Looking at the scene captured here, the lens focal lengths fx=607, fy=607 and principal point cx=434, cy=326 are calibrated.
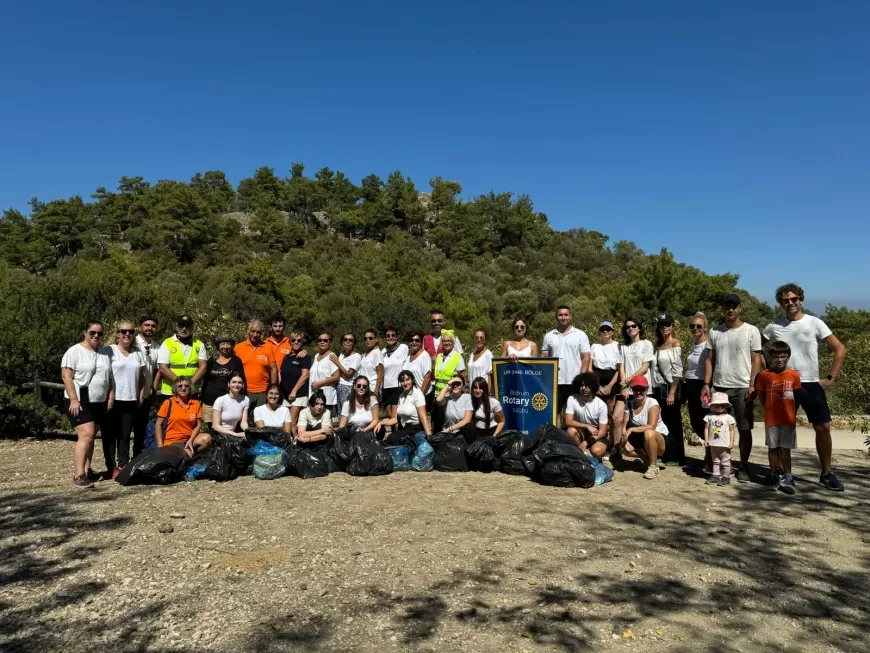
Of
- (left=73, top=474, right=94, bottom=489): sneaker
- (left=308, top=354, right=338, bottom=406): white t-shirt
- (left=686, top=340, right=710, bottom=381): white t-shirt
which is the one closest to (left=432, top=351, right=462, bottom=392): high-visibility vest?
(left=308, top=354, right=338, bottom=406): white t-shirt

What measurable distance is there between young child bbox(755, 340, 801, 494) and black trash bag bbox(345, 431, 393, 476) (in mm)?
3657

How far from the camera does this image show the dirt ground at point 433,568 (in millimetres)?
3080

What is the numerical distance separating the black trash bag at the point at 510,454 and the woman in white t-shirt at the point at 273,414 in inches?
89.6

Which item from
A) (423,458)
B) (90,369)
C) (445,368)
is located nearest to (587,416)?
(445,368)

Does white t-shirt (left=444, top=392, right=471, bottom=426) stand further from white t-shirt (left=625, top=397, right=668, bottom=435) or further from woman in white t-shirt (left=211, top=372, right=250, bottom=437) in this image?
woman in white t-shirt (left=211, top=372, right=250, bottom=437)

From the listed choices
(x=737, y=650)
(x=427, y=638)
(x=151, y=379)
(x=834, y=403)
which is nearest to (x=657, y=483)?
(x=737, y=650)

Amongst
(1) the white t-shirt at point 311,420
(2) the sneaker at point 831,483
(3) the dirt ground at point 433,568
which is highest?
(1) the white t-shirt at point 311,420

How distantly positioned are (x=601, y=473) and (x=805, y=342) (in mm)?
2212

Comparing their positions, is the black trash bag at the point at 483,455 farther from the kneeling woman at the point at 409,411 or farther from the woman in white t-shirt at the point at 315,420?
the woman in white t-shirt at the point at 315,420

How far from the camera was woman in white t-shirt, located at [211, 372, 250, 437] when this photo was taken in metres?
6.37

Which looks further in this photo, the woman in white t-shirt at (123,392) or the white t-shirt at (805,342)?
the woman in white t-shirt at (123,392)

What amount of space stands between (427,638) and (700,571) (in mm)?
1941

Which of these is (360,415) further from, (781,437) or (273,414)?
(781,437)

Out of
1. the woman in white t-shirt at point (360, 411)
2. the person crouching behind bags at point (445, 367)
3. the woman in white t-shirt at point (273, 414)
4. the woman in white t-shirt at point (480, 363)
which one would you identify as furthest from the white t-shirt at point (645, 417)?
the woman in white t-shirt at point (273, 414)
